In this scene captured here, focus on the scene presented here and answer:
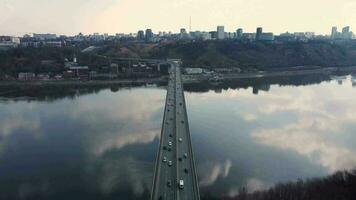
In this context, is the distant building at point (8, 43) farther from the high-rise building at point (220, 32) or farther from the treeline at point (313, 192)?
the treeline at point (313, 192)

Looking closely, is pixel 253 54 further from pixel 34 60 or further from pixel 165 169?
pixel 165 169

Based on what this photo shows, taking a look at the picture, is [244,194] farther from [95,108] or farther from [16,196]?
[95,108]

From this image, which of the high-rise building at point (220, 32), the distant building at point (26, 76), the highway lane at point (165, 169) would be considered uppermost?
the high-rise building at point (220, 32)

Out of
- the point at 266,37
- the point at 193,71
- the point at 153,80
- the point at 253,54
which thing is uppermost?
the point at 266,37

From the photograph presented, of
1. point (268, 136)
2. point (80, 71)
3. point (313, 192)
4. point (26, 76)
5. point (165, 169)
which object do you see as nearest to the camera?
point (165, 169)

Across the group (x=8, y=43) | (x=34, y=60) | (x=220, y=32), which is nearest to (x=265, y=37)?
(x=220, y=32)

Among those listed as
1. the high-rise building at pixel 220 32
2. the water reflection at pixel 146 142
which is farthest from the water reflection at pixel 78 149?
the high-rise building at pixel 220 32
